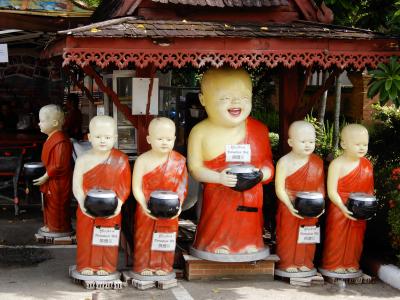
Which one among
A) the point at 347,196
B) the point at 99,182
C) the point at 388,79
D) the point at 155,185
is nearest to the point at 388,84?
the point at 388,79

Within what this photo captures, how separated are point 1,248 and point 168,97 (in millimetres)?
3242

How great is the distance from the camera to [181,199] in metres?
6.11

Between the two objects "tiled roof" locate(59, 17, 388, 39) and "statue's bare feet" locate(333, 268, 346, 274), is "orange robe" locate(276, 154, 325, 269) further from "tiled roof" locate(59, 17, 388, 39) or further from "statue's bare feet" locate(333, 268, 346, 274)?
"tiled roof" locate(59, 17, 388, 39)

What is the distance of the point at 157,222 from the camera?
611cm

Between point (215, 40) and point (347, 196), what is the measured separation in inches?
84.5

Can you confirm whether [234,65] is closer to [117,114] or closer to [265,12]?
[265,12]

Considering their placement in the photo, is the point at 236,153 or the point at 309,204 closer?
the point at 309,204

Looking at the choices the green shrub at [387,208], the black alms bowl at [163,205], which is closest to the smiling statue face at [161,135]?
the black alms bowl at [163,205]

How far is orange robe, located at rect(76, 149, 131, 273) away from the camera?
6.04 meters

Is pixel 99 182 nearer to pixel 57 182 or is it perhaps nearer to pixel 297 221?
pixel 57 182

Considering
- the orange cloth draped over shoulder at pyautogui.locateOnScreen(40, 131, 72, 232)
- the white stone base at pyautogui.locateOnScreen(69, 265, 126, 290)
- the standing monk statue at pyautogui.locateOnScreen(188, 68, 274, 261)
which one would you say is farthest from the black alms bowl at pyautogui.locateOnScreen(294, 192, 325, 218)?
the orange cloth draped over shoulder at pyautogui.locateOnScreen(40, 131, 72, 232)

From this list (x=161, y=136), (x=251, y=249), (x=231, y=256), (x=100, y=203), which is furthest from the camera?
(x=251, y=249)

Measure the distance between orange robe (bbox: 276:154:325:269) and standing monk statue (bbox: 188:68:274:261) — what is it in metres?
0.25

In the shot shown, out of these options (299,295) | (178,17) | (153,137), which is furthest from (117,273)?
(178,17)
